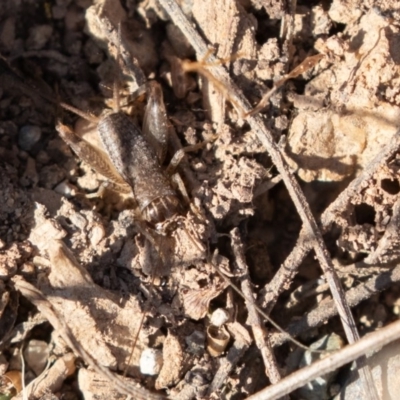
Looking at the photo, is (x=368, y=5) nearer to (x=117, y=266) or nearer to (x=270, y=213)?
(x=270, y=213)

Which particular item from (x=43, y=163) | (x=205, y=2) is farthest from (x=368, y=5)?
(x=43, y=163)

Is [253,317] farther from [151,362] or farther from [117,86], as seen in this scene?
[117,86]

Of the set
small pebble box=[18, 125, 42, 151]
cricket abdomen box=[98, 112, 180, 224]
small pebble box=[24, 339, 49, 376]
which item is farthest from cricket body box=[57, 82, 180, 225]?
small pebble box=[24, 339, 49, 376]

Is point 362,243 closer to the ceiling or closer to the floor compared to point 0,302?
closer to the floor

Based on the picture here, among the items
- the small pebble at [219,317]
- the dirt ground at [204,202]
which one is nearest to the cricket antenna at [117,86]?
the dirt ground at [204,202]

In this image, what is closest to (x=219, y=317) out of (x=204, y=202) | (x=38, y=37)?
(x=204, y=202)

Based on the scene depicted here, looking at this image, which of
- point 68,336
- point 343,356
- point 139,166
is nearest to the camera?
point 343,356
